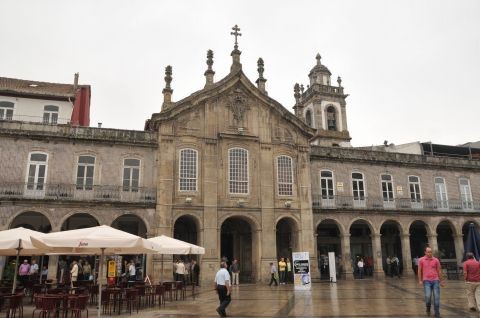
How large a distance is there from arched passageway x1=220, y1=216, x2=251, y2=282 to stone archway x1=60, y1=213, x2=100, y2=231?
8718 mm

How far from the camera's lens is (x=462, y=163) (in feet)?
119

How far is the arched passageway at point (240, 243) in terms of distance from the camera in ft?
92.5

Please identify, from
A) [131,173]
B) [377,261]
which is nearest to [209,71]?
[131,173]

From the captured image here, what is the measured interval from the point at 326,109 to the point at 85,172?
95.2ft

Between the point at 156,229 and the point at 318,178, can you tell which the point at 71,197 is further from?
the point at 318,178

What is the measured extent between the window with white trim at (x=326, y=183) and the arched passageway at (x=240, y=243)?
6.46 meters

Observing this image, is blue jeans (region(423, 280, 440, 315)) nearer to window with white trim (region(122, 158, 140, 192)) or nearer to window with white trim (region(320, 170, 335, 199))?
window with white trim (region(122, 158, 140, 192))

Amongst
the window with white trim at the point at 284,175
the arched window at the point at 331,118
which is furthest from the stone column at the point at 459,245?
the arched window at the point at 331,118

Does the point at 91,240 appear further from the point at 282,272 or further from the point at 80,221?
the point at 282,272

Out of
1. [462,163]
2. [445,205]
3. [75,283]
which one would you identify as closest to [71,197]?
[75,283]

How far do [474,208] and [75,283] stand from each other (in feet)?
104

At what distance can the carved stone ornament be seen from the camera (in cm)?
2847

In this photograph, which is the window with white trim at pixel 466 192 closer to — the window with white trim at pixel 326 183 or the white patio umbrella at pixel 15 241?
the window with white trim at pixel 326 183

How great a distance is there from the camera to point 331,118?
4694cm
